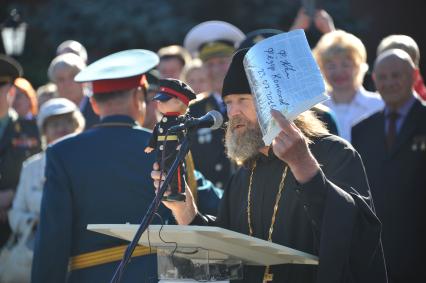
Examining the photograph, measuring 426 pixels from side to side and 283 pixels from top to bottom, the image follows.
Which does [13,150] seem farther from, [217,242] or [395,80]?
[217,242]

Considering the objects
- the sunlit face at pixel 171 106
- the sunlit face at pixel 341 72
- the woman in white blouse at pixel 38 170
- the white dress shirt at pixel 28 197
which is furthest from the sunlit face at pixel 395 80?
the sunlit face at pixel 171 106

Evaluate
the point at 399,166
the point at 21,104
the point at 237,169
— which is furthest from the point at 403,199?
the point at 21,104

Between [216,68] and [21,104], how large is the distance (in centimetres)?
322

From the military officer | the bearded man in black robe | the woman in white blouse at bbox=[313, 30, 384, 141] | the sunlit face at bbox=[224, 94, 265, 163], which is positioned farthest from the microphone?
the woman in white blouse at bbox=[313, 30, 384, 141]

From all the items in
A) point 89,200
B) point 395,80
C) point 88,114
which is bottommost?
point 89,200

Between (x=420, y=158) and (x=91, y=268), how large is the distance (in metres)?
3.28

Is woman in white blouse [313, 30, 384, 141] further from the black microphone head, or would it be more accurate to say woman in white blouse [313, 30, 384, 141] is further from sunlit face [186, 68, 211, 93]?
the black microphone head

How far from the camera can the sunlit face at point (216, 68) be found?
8.71 meters

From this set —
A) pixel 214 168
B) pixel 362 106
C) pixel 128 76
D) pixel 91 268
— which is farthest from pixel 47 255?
pixel 362 106

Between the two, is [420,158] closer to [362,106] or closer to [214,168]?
[362,106]

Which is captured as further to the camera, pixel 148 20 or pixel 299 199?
pixel 148 20

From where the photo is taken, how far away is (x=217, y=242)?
4141 mm

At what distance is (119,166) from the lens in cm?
562

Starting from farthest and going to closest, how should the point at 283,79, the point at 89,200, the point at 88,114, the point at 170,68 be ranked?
the point at 170,68 < the point at 88,114 < the point at 89,200 < the point at 283,79
